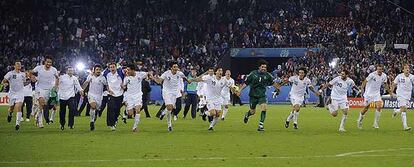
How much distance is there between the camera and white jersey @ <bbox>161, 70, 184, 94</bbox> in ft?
88.9

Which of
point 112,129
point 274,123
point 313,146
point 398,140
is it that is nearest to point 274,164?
point 313,146

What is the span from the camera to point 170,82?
27219 millimetres

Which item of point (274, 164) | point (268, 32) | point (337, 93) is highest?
point (268, 32)

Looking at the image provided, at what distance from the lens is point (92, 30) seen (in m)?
67.9

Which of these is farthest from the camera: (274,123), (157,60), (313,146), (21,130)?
(157,60)

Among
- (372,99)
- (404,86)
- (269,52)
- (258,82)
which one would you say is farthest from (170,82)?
(269,52)

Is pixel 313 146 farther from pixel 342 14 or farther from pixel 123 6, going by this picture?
pixel 123 6

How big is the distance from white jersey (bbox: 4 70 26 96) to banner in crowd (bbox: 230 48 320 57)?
35.8 m

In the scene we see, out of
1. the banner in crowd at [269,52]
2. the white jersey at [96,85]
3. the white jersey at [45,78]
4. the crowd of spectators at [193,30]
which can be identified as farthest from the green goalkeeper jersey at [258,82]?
the banner in crowd at [269,52]

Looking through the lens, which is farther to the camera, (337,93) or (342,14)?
(342,14)

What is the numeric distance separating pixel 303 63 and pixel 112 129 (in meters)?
34.6

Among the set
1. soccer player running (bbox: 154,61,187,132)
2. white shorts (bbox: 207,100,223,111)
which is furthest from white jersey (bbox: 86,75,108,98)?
white shorts (bbox: 207,100,223,111)

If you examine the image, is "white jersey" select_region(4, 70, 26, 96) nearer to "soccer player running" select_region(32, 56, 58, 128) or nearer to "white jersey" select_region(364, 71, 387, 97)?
"soccer player running" select_region(32, 56, 58, 128)

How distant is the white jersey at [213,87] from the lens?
27.6 m
